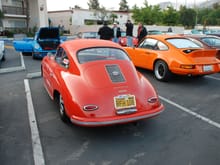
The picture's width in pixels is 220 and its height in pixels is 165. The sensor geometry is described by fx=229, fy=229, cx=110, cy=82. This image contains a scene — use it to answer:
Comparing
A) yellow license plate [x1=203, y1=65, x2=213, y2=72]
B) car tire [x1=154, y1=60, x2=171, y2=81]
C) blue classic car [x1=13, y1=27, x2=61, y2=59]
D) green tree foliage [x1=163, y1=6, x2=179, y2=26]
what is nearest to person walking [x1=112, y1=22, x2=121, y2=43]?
blue classic car [x1=13, y1=27, x2=61, y2=59]

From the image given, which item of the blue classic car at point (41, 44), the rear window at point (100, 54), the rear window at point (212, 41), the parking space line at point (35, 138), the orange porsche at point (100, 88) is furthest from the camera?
the blue classic car at point (41, 44)

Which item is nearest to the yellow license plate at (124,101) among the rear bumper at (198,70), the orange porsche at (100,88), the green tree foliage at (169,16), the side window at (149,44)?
the orange porsche at (100,88)

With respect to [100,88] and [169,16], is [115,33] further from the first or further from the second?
[169,16]

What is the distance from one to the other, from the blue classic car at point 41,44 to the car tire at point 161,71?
580 centimetres

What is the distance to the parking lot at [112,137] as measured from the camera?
311 cm

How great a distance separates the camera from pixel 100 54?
446 cm

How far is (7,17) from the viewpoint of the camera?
30.7m

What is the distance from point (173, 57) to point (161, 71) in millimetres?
665

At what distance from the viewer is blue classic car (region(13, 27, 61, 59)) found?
10.9 metres

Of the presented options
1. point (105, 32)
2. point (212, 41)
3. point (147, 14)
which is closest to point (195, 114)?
point (212, 41)

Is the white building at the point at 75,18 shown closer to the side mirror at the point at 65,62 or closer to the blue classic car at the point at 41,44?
the blue classic car at the point at 41,44

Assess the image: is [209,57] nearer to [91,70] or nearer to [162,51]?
[162,51]

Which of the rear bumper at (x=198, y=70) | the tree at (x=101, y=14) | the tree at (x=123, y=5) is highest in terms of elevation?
the tree at (x=123, y=5)

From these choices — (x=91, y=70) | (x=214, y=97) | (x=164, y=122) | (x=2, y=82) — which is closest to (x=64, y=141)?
(x=91, y=70)
